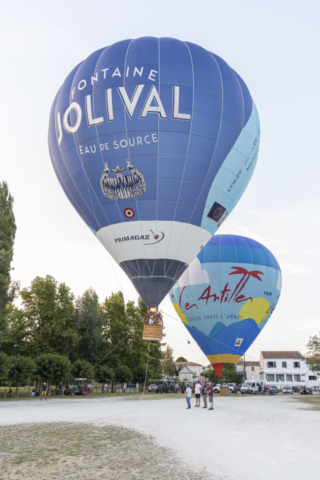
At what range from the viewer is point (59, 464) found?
6977 millimetres

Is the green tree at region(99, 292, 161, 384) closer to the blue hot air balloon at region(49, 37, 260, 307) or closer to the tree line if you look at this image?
the tree line

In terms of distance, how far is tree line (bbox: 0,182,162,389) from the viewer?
27.0 meters

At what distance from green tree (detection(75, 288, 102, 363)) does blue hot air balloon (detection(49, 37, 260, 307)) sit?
2322cm

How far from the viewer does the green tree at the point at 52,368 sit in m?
30.0

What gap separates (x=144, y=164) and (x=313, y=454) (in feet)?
43.3

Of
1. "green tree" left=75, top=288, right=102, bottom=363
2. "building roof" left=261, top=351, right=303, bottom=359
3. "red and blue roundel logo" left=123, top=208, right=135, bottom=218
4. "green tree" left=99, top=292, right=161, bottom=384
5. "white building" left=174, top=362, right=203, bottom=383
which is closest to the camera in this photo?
"red and blue roundel logo" left=123, top=208, right=135, bottom=218

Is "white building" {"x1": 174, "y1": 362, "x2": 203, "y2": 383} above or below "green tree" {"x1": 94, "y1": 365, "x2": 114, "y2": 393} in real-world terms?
above

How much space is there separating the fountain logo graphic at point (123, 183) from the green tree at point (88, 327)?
25226 mm

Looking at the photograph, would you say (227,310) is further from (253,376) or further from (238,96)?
(253,376)

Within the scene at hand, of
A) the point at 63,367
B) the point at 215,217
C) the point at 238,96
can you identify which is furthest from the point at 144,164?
the point at 63,367

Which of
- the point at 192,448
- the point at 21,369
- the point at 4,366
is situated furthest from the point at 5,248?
the point at 192,448

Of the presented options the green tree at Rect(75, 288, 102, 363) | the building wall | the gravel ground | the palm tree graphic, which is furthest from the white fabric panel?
the building wall

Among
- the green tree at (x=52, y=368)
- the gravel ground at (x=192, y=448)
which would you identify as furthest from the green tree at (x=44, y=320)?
the gravel ground at (x=192, y=448)

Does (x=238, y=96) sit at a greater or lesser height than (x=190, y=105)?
greater
